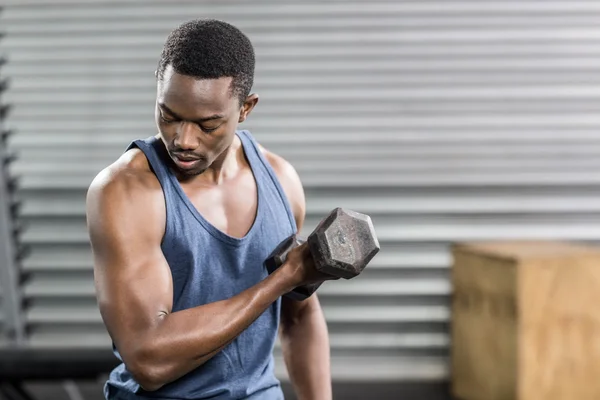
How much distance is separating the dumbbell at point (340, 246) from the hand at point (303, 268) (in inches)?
0.8

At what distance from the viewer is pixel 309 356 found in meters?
2.19

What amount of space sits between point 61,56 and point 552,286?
9.65 feet

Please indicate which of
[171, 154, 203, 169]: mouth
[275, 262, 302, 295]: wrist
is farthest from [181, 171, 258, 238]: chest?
[275, 262, 302, 295]: wrist

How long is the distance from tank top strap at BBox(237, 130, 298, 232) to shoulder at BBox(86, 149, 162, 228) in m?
0.31

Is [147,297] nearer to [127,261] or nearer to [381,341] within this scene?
[127,261]

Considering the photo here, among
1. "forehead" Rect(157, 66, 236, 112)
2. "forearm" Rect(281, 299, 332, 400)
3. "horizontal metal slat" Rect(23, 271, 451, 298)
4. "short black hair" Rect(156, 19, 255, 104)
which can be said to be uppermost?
"short black hair" Rect(156, 19, 255, 104)

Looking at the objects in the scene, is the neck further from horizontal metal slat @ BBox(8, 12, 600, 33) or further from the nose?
horizontal metal slat @ BBox(8, 12, 600, 33)

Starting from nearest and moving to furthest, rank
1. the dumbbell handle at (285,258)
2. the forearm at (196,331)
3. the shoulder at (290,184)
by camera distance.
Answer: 1. the forearm at (196,331)
2. the dumbbell handle at (285,258)
3. the shoulder at (290,184)

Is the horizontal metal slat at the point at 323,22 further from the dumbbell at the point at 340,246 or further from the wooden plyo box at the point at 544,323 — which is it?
the dumbbell at the point at 340,246

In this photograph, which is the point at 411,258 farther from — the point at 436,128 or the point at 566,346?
the point at 566,346

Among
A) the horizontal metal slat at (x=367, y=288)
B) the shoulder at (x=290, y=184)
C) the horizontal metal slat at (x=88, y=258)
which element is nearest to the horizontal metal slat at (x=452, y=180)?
the horizontal metal slat at (x=88, y=258)

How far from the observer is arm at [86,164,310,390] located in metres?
1.71

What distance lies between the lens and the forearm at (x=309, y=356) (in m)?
2.18

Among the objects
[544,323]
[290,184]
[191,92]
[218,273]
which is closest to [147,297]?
[218,273]
